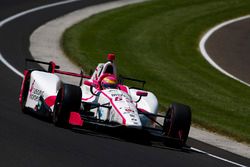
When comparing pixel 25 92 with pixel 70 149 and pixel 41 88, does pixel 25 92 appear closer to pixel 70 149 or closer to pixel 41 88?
pixel 41 88

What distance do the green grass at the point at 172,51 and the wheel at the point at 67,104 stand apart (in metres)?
4.13

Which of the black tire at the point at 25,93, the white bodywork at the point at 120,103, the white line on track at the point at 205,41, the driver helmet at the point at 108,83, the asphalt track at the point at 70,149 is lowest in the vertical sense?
the asphalt track at the point at 70,149

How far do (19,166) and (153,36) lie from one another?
66.1 ft

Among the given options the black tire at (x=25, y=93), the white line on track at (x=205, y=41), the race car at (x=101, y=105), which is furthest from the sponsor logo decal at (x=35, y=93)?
the white line on track at (x=205, y=41)

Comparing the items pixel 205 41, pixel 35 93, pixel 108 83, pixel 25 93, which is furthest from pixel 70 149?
pixel 205 41

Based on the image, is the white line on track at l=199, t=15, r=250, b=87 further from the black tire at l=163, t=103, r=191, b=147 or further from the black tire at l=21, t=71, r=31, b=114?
the black tire at l=163, t=103, r=191, b=147

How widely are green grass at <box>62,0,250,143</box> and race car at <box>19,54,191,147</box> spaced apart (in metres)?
2.46

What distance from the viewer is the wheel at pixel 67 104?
48.5 ft

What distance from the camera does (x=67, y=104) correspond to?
48.5ft

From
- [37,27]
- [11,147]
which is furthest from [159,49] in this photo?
[11,147]

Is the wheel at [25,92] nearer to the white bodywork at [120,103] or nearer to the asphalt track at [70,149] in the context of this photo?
the asphalt track at [70,149]

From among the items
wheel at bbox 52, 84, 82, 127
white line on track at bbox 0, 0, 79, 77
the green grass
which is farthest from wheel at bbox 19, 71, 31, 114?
white line on track at bbox 0, 0, 79, 77

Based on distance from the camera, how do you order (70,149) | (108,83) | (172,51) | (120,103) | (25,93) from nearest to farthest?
(70,149)
(120,103)
(108,83)
(25,93)
(172,51)

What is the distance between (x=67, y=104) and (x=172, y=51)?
14460mm
